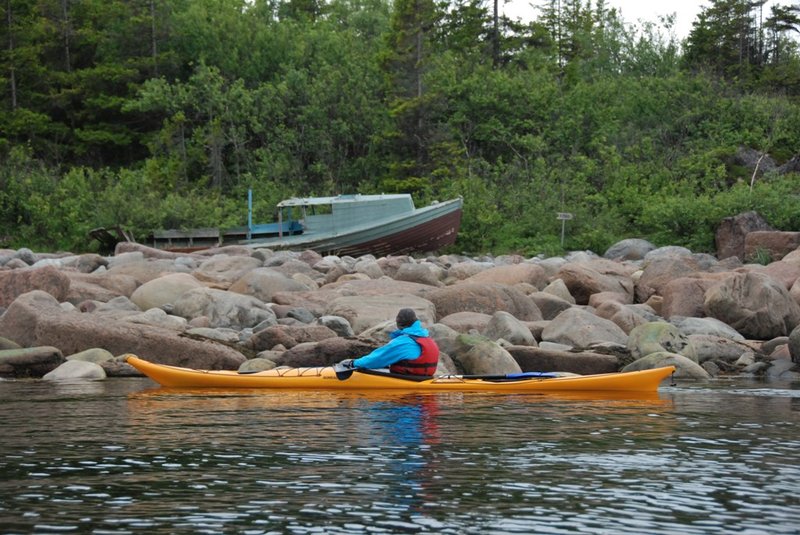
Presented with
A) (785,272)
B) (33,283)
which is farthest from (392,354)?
(785,272)

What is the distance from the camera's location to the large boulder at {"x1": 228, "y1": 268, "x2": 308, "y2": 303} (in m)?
18.4

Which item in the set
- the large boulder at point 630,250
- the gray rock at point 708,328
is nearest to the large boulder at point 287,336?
the gray rock at point 708,328

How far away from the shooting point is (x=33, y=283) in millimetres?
17109

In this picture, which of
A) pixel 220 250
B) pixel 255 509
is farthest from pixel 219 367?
pixel 220 250

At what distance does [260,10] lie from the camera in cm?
5106

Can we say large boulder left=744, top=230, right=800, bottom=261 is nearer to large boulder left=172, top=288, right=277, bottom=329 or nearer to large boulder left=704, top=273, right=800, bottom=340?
large boulder left=704, top=273, right=800, bottom=340

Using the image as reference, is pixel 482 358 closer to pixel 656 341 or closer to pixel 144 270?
pixel 656 341

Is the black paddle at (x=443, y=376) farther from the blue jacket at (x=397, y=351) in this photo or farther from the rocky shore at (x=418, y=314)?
the rocky shore at (x=418, y=314)

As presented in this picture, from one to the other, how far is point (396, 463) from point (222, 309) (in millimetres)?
8739

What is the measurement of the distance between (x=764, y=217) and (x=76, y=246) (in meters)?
20.1

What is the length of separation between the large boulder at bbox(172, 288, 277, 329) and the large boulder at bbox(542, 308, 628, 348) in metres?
3.98

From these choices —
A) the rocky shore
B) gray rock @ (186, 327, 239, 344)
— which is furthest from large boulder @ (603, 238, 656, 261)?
gray rock @ (186, 327, 239, 344)

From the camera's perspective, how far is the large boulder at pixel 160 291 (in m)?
17.2

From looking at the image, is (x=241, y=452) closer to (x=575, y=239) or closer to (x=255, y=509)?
(x=255, y=509)
